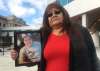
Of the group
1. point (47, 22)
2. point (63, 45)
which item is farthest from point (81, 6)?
point (63, 45)

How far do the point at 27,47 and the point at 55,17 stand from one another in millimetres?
467

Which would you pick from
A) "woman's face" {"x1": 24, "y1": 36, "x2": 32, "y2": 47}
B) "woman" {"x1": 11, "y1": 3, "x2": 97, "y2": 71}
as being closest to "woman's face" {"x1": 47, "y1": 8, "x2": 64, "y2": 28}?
"woman" {"x1": 11, "y1": 3, "x2": 97, "y2": 71}

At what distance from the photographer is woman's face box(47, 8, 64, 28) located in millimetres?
2760

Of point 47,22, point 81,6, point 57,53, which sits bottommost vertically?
point 57,53

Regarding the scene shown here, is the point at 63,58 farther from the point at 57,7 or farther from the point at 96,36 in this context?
the point at 96,36

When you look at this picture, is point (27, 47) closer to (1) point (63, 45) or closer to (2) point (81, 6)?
(1) point (63, 45)

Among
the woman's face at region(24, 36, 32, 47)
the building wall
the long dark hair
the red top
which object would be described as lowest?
the red top

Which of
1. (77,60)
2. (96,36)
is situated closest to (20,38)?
(77,60)

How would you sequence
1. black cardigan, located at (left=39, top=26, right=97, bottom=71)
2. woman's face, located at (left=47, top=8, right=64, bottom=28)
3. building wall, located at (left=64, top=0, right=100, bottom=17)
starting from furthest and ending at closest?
building wall, located at (left=64, top=0, right=100, bottom=17) < woman's face, located at (left=47, top=8, right=64, bottom=28) < black cardigan, located at (left=39, top=26, right=97, bottom=71)

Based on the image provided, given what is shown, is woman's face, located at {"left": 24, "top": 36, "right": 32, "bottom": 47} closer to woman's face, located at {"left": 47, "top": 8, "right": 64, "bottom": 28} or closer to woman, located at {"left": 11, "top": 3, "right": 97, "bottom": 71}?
woman, located at {"left": 11, "top": 3, "right": 97, "bottom": 71}

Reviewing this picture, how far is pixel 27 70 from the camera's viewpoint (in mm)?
9625

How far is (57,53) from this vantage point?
2723 mm

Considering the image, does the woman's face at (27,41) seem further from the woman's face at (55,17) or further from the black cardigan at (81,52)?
the black cardigan at (81,52)

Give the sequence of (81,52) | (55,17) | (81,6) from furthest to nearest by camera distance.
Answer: (81,6), (55,17), (81,52)
